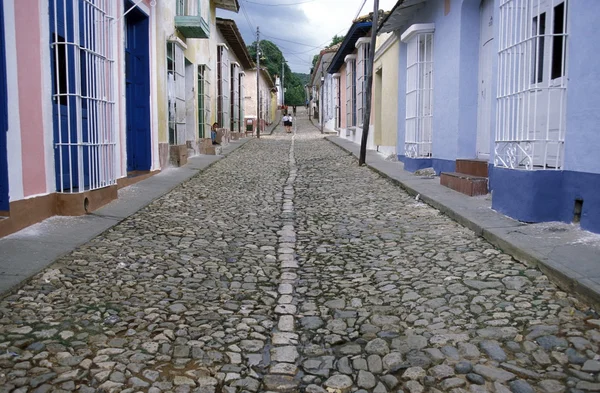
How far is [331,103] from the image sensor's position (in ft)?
106

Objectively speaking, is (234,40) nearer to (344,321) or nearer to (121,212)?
(121,212)

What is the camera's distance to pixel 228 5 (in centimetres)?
1730

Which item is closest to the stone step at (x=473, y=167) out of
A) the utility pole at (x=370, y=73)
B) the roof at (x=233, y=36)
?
the utility pole at (x=370, y=73)

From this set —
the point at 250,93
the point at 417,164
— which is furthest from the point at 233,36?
the point at 250,93

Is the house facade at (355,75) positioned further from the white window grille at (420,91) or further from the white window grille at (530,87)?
the white window grille at (530,87)

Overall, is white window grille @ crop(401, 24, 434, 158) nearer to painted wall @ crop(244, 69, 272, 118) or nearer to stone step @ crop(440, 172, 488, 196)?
stone step @ crop(440, 172, 488, 196)

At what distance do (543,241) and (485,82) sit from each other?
446 centimetres

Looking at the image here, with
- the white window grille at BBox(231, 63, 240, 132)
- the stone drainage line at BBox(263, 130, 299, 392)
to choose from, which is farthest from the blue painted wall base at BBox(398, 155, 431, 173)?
the white window grille at BBox(231, 63, 240, 132)

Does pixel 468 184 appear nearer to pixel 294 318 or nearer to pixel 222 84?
pixel 294 318

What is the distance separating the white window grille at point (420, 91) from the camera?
10.2 metres

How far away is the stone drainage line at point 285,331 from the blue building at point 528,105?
7.72 feet

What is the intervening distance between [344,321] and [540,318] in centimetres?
111

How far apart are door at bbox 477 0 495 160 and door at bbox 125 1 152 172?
18.7 ft

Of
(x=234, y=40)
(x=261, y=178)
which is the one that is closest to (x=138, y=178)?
(x=261, y=178)
